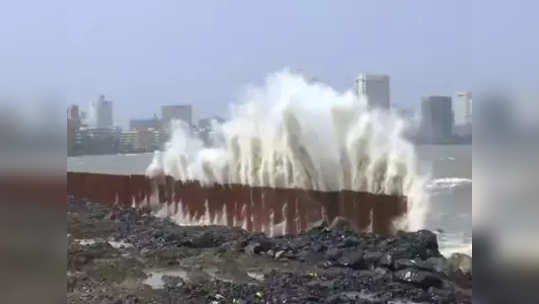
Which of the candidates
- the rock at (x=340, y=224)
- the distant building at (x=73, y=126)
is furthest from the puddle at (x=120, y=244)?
the distant building at (x=73, y=126)

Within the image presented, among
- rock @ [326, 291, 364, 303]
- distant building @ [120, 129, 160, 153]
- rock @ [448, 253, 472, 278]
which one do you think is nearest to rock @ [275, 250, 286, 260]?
rock @ [448, 253, 472, 278]

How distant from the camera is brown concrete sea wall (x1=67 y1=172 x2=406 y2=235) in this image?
49.1 feet

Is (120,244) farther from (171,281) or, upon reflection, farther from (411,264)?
(411,264)

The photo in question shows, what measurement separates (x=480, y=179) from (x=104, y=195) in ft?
77.7

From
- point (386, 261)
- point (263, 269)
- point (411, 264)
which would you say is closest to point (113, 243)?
point (263, 269)

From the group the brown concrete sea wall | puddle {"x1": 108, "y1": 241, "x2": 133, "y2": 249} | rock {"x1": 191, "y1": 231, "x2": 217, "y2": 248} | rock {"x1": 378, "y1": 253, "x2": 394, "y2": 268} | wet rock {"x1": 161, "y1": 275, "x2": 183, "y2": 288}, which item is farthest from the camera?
the brown concrete sea wall

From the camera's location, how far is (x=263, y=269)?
1087 cm

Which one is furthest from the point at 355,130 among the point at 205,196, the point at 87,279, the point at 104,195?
the point at 87,279

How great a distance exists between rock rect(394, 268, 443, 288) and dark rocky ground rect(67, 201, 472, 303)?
0.01m

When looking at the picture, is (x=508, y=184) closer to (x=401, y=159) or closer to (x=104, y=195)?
(x=401, y=159)

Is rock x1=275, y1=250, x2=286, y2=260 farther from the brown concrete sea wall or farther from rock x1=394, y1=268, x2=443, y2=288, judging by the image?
the brown concrete sea wall

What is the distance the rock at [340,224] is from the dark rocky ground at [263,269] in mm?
54

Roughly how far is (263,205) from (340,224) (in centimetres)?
303

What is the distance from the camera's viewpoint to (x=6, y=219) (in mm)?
2412
